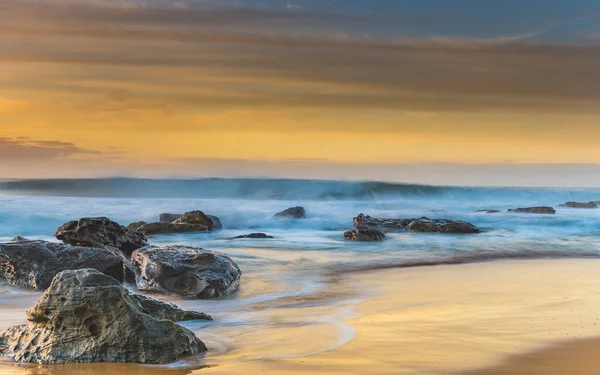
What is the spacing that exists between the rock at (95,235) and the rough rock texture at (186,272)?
1912 millimetres

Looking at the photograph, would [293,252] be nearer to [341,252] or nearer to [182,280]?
[341,252]

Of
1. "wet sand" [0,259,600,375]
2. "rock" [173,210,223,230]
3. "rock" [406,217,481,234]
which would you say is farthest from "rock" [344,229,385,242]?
"wet sand" [0,259,600,375]

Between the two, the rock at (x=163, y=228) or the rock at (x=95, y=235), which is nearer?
the rock at (x=95, y=235)

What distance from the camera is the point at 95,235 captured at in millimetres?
11445

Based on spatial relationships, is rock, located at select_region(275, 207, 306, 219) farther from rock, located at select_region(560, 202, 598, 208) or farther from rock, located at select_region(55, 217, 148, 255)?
rock, located at select_region(560, 202, 598, 208)

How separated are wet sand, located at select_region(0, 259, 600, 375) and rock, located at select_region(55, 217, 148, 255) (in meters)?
3.71

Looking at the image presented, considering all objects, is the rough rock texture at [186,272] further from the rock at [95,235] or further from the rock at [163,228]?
the rock at [163,228]

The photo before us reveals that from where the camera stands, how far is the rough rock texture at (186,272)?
8.82 m

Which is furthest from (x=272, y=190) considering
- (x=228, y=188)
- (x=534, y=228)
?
(x=534, y=228)

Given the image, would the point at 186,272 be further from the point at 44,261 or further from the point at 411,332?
the point at 411,332

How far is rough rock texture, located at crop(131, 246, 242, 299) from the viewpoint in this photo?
8.82m

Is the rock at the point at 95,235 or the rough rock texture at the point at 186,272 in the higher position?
the rock at the point at 95,235

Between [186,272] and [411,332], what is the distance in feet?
11.6

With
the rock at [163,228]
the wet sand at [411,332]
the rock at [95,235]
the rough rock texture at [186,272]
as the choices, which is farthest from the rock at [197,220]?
the wet sand at [411,332]
